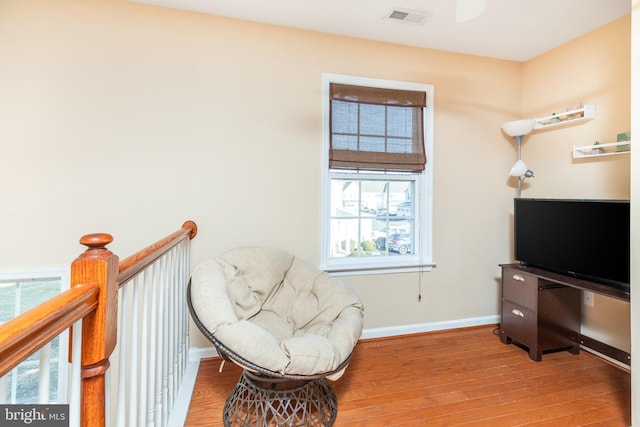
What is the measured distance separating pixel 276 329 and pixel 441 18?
Result: 8.54 ft

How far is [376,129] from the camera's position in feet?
9.42

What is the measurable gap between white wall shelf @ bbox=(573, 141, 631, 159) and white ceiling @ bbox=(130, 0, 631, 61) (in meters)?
0.97

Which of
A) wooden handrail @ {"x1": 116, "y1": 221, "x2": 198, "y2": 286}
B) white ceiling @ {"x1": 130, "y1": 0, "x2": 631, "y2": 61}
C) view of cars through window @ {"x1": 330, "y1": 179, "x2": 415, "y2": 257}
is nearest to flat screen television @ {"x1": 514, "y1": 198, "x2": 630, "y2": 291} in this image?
view of cars through window @ {"x1": 330, "y1": 179, "x2": 415, "y2": 257}

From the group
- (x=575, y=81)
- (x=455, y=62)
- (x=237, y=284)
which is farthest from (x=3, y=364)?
(x=575, y=81)

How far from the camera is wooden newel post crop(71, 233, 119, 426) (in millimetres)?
827

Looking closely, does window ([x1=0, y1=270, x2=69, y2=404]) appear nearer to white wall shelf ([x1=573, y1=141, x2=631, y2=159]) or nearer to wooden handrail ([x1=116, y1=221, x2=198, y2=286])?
wooden handrail ([x1=116, y1=221, x2=198, y2=286])

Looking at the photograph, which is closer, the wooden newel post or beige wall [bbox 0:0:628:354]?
the wooden newel post

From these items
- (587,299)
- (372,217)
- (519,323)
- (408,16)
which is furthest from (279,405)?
(408,16)

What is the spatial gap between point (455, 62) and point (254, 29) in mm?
1893

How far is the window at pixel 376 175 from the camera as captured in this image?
279 cm

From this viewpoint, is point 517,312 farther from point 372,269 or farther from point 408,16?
point 408,16

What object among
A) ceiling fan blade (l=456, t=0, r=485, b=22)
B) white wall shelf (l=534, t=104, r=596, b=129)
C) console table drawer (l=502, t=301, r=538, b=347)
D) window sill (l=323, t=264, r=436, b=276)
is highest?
ceiling fan blade (l=456, t=0, r=485, b=22)

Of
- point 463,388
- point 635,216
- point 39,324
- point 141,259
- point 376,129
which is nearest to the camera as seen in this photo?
point 39,324
